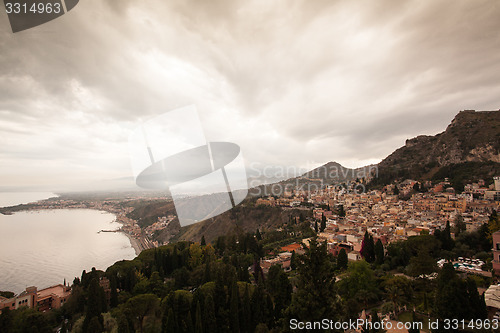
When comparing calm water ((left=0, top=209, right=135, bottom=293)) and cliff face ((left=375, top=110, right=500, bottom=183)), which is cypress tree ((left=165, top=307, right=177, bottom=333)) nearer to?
calm water ((left=0, top=209, right=135, bottom=293))

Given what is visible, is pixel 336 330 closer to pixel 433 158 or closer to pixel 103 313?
pixel 103 313

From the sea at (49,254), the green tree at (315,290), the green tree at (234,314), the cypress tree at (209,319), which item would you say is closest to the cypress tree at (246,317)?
the green tree at (234,314)

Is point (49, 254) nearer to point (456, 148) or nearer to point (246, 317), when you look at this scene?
point (246, 317)

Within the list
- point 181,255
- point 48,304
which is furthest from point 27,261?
point 181,255

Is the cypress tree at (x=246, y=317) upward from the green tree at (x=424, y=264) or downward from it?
downward

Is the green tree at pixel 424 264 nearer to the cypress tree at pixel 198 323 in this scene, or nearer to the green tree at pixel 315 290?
the green tree at pixel 315 290
